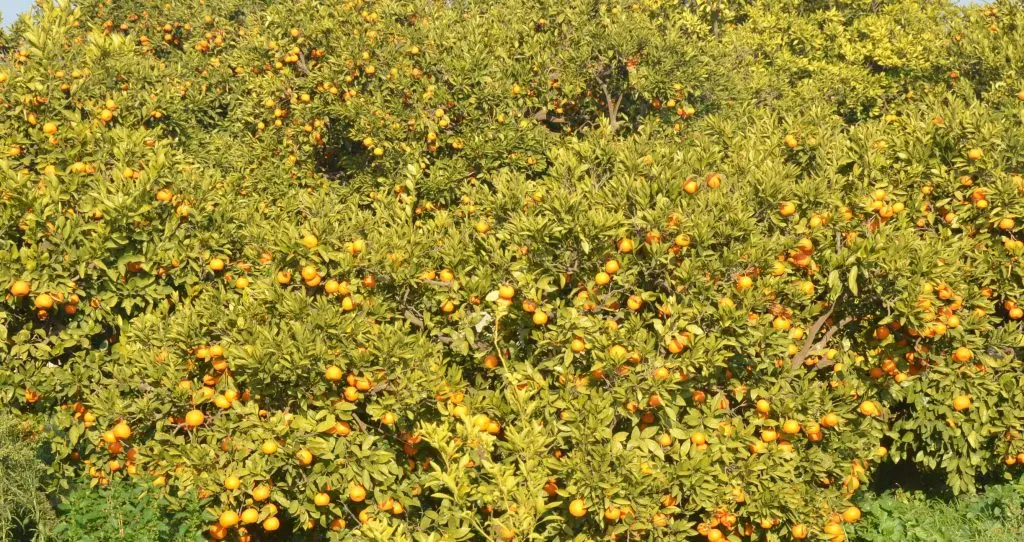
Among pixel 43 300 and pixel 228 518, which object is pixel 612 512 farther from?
pixel 43 300

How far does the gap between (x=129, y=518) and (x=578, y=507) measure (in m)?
3.25

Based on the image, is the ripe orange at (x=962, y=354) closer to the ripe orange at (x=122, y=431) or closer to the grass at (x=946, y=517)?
the grass at (x=946, y=517)

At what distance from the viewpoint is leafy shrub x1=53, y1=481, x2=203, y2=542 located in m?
5.62

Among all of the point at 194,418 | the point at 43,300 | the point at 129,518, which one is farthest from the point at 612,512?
the point at 43,300

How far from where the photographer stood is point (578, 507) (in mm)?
4691

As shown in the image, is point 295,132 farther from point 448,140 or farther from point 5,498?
point 5,498

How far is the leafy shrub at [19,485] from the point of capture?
19.5 ft

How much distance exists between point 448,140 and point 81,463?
14.6ft

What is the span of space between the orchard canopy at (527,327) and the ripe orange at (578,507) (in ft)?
0.04

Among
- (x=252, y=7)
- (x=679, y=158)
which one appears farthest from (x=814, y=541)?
(x=252, y=7)

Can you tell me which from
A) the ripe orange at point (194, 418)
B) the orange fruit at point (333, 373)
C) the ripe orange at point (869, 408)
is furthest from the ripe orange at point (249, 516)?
the ripe orange at point (869, 408)

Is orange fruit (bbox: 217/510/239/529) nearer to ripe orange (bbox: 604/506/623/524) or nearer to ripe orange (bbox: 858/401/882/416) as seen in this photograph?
ripe orange (bbox: 604/506/623/524)

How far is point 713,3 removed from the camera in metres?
16.1

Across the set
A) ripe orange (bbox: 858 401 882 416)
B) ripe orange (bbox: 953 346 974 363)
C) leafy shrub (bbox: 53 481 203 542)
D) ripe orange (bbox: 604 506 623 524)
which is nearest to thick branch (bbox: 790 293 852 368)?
ripe orange (bbox: 858 401 882 416)
